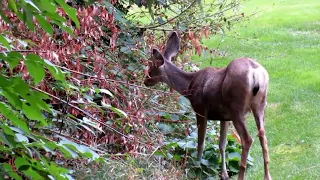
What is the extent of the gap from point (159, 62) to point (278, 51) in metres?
9.32

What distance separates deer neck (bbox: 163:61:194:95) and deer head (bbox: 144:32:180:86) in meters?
0.02

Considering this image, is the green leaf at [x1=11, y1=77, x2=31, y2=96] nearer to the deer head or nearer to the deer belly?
the deer belly

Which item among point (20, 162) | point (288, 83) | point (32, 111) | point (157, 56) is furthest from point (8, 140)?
point (288, 83)

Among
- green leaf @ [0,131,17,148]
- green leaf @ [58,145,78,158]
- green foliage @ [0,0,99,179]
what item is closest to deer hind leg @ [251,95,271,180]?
green foliage @ [0,0,99,179]

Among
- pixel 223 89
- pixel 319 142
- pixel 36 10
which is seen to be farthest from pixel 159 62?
pixel 36 10

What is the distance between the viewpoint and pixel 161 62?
7.65 metres

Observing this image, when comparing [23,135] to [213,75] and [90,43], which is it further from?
[213,75]

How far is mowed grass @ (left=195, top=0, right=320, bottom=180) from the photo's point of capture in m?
8.03

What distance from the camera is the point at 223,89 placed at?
6895 millimetres

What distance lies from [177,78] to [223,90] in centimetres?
101

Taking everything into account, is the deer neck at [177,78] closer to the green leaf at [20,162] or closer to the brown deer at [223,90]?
the brown deer at [223,90]

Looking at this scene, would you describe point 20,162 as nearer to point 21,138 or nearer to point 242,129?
point 21,138

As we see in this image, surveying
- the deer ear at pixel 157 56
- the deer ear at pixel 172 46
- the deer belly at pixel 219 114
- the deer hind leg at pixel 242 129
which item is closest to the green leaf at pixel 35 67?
the deer hind leg at pixel 242 129

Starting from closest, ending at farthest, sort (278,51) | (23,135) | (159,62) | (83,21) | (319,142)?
(23,135) < (83,21) < (159,62) < (319,142) < (278,51)
